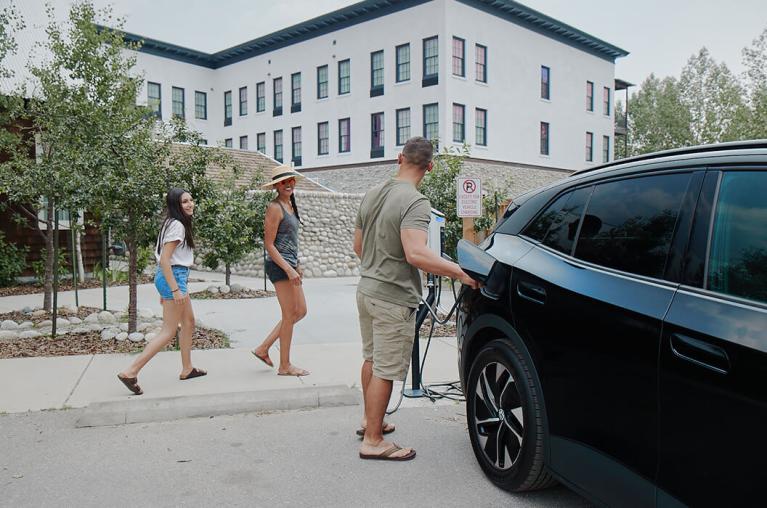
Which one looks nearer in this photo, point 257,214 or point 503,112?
point 257,214

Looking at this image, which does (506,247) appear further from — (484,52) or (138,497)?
(484,52)

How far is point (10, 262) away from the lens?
1447cm

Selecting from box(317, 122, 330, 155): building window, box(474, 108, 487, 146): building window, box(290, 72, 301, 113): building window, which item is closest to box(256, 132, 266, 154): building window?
box(290, 72, 301, 113): building window

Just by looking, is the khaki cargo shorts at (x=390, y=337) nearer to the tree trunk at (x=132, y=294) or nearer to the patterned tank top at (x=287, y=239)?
the patterned tank top at (x=287, y=239)

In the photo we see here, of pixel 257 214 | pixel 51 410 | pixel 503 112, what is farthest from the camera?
pixel 503 112

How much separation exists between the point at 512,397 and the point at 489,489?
2.11 ft

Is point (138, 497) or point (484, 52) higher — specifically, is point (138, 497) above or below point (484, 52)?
below

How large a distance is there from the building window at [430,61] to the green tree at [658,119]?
23.9m

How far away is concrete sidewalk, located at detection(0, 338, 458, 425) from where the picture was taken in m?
5.40

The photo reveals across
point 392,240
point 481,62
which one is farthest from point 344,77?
point 392,240

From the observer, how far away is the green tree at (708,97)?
41.9m

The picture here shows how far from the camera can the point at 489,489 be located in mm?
3818

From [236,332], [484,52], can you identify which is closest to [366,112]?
[484,52]

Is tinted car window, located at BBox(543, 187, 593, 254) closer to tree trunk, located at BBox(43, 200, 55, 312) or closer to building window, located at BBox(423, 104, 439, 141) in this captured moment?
tree trunk, located at BBox(43, 200, 55, 312)
